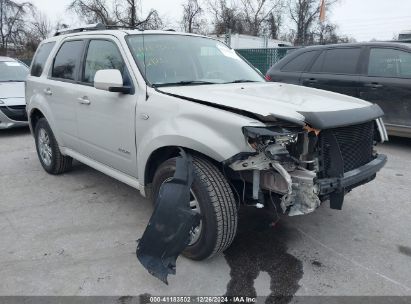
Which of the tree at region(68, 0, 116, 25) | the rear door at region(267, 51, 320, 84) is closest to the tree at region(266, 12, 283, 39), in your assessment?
the tree at region(68, 0, 116, 25)

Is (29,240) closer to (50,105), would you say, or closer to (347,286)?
(50,105)

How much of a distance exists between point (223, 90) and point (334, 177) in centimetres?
117

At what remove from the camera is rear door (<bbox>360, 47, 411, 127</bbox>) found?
625cm

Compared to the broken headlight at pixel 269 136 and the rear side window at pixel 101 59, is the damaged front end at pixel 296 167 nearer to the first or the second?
the broken headlight at pixel 269 136

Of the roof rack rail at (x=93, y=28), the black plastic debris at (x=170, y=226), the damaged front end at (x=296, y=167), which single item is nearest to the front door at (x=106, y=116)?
the roof rack rail at (x=93, y=28)

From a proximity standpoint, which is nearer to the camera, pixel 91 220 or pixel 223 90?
pixel 223 90

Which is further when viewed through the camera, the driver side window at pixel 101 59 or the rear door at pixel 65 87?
the rear door at pixel 65 87

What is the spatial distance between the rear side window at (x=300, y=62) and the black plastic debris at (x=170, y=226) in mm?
5123

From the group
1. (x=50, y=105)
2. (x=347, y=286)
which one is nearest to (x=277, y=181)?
→ (x=347, y=286)

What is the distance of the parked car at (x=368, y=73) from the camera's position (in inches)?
248

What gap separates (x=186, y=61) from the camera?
3955mm

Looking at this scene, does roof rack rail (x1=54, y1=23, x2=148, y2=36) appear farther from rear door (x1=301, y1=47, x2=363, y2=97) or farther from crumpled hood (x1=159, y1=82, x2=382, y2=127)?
rear door (x1=301, y1=47, x2=363, y2=97)

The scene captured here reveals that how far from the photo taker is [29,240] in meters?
3.60

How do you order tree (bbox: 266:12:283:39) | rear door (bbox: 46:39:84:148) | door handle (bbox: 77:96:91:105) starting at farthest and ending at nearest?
1. tree (bbox: 266:12:283:39)
2. rear door (bbox: 46:39:84:148)
3. door handle (bbox: 77:96:91:105)
